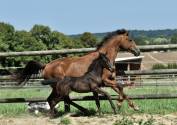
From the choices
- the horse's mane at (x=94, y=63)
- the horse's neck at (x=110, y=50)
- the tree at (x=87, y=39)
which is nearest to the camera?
the horse's mane at (x=94, y=63)

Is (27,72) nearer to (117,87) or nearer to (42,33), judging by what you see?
(117,87)

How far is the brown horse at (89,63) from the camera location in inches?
410

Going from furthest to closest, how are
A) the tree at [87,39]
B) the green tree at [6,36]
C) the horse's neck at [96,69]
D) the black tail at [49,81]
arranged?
the tree at [87,39] < the green tree at [6,36] < the black tail at [49,81] < the horse's neck at [96,69]

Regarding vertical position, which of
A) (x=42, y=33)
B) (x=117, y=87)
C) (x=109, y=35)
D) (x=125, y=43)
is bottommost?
(x=42, y=33)

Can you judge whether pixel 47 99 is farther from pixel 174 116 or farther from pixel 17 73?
pixel 174 116

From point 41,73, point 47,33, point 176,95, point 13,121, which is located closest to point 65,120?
point 13,121

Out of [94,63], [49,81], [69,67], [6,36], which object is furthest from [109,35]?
[6,36]

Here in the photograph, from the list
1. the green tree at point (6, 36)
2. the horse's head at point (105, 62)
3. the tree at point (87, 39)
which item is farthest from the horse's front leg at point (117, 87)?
the tree at point (87, 39)

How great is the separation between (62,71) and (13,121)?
4.74 feet

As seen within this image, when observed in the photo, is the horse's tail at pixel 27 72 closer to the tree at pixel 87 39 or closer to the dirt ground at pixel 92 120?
the dirt ground at pixel 92 120

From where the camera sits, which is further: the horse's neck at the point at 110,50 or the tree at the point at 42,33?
the tree at the point at 42,33

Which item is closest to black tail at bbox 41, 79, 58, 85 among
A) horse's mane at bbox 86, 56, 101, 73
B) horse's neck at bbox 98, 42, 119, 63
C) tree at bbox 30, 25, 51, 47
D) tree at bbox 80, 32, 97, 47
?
horse's mane at bbox 86, 56, 101, 73

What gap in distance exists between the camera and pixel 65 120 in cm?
921

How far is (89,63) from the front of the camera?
34.1 ft
